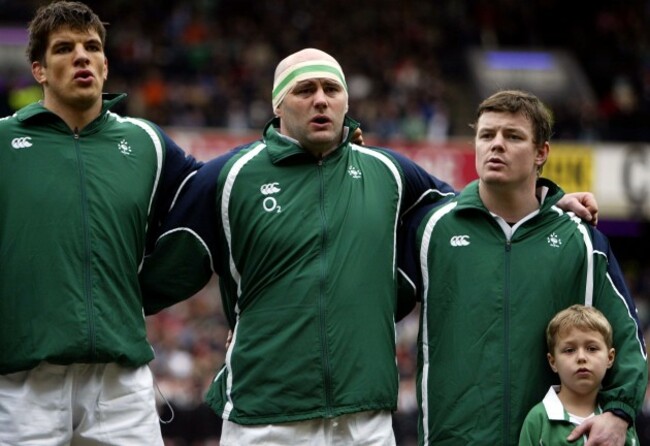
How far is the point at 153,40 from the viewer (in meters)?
23.3

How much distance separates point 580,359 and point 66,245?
222 centimetres

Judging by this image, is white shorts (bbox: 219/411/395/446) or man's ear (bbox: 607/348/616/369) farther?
man's ear (bbox: 607/348/616/369)

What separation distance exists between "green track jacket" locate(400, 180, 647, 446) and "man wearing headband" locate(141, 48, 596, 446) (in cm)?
21

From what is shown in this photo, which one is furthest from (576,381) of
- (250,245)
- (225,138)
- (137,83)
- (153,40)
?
(153,40)

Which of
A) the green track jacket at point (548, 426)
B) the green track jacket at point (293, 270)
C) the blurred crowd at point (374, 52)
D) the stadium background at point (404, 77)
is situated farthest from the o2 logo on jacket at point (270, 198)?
the blurred crowd at point (374, 52)

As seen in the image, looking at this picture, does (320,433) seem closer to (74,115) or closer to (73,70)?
(74,115)

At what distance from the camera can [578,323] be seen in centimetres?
603

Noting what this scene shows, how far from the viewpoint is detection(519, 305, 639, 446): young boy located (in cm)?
601

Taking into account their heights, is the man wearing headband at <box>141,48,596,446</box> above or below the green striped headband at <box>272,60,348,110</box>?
below

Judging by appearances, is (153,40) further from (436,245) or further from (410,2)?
(436,245)

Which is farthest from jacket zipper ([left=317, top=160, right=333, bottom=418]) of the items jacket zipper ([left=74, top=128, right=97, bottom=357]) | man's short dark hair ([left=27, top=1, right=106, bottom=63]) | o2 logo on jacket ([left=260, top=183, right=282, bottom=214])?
man's short dark hair ([left=27, top=1, right=106, bottom=63])

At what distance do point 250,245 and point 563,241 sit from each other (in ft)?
4.55

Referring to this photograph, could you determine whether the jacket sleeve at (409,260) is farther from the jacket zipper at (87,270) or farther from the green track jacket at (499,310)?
the jacket zipper at (87,270)

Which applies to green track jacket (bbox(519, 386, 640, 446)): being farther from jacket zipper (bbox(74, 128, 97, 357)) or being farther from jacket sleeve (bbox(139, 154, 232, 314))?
jacket zipper (bbox(74, 128, 97, 357))
